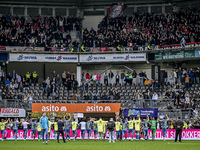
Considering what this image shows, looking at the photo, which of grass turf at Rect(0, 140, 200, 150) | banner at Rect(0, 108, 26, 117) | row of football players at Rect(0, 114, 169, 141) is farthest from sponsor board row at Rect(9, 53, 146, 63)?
grass turf at Rect(0, 140, 200, 150)

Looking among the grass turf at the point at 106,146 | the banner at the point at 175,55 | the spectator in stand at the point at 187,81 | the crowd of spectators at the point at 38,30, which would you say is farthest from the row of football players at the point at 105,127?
the crowd of spectators at the point at 38,30

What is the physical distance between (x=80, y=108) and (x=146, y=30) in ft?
45.1

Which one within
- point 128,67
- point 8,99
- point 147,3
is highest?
point 147,3

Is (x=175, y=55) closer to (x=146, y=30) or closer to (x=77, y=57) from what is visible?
(x=146, y=30)

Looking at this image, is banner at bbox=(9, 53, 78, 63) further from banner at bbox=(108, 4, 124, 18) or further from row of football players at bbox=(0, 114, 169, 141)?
row of football players at bbox=(0, 114, 169, 141)

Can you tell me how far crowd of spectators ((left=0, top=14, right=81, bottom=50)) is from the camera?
1818 inches

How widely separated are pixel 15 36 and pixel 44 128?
2191cm

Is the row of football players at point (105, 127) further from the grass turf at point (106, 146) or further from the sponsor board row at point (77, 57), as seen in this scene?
the sponsor board row at point (77, 57)

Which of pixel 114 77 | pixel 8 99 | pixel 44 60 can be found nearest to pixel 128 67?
pixel 114 77

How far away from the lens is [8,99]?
3950 cm

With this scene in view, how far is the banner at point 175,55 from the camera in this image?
42781 mm

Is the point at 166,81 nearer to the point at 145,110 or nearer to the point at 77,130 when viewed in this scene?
the point at 145,110

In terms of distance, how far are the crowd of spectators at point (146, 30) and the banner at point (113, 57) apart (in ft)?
3.66

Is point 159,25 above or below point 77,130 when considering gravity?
above
